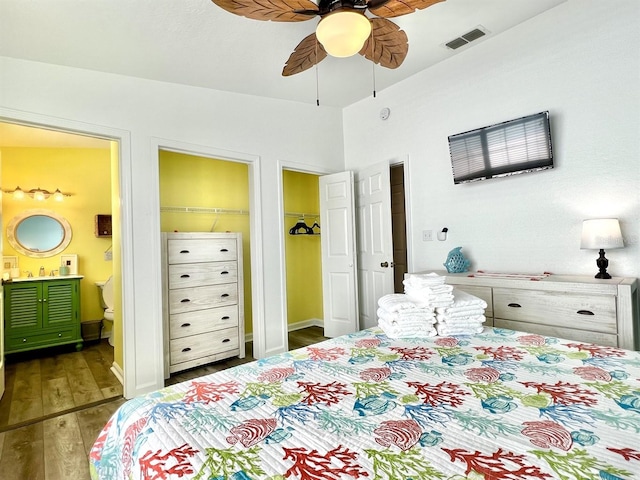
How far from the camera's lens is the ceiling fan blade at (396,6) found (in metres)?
1.79

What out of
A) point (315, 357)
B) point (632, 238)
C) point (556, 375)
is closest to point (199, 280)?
point (315, 357)

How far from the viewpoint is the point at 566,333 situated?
224 centimetres

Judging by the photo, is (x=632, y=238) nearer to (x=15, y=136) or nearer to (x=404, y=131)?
(x=404, y=131)

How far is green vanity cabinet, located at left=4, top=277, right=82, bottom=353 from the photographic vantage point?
3814 millimetres

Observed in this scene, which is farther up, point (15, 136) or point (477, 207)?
point (15, 136)

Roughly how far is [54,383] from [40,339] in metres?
1.17

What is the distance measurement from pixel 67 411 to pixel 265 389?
2.36 meters

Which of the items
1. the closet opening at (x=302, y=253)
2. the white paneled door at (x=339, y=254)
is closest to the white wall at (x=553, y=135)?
the white paneled door at (x=339, y=254)

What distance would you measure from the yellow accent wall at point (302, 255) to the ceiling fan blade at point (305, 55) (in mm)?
2323

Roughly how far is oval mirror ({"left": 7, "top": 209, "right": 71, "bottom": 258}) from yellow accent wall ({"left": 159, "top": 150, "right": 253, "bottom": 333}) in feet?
6.00

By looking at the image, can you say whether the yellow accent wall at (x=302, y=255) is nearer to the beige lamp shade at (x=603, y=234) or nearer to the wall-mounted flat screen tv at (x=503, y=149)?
the wall-mounted flat screen tv at (x=503, y=149)

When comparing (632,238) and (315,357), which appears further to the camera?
(632,238)

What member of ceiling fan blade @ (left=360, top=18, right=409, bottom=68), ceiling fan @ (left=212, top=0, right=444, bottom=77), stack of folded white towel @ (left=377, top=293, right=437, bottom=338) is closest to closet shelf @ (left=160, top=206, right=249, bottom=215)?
ceiling fan @ (left=212, top=0, right=444, bottom=77)

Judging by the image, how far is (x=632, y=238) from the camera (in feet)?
7.62
